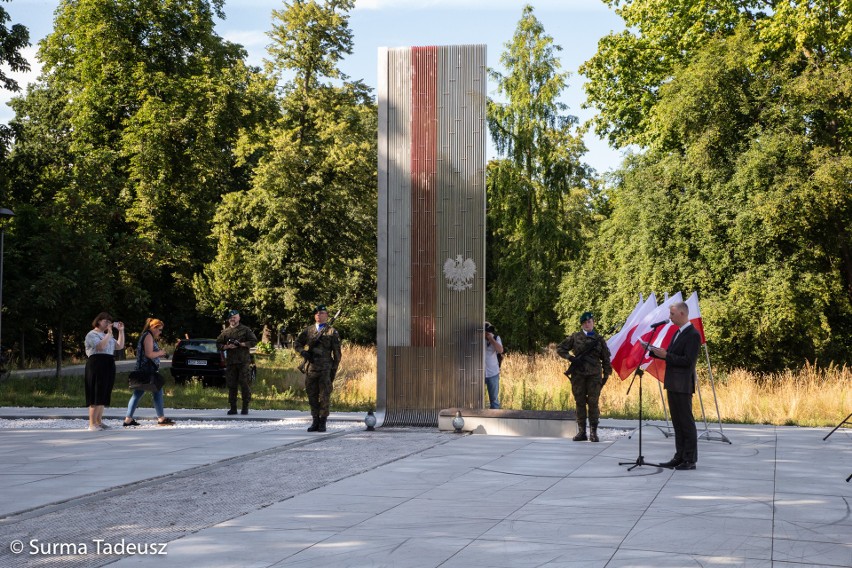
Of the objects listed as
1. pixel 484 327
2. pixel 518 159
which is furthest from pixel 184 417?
pixel 518 159

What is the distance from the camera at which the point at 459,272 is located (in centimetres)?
1594

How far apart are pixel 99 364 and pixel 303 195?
18.8 meters

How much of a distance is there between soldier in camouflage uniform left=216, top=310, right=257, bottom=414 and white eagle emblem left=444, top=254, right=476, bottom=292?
12.8 ft

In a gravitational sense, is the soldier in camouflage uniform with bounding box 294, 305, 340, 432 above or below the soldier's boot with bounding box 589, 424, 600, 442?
above

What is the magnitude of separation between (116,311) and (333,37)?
12566mm

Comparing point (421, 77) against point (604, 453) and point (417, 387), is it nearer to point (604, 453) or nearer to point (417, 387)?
point (417, 387)

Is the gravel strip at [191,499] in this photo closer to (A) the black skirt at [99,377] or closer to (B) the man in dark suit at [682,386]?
(B) the man in dark suit at [682,386]

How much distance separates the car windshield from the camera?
27250 mm

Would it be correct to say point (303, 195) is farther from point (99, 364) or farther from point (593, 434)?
point (593, 434)

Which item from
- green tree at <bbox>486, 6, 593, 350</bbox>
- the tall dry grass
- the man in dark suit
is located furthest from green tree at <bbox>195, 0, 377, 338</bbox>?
the man in dark suit

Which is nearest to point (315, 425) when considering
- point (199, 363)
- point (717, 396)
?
point (717, 396)

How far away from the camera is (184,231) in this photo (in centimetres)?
4006

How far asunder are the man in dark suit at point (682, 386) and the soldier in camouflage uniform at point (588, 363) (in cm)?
251

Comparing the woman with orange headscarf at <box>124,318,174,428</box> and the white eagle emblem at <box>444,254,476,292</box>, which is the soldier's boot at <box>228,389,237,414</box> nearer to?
the woman with orange headscarf at <box>124,318,174,428</box>
